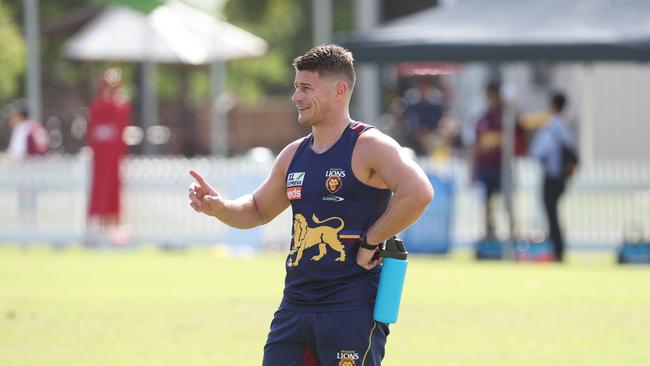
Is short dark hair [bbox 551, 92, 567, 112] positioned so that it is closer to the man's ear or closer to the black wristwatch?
the man's ear

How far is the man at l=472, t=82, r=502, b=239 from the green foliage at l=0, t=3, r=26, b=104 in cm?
2693

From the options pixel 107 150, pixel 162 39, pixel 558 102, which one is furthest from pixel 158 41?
pixel 558 102

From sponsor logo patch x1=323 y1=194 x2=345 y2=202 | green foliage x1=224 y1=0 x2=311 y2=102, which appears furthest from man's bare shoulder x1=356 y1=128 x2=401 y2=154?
green foliage x1=224 y1=0 x2=311 y2=102

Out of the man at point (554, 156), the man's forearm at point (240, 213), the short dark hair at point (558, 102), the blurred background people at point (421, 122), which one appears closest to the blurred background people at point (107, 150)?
the man at point (554, 156)

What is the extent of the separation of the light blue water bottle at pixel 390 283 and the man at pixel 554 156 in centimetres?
1273

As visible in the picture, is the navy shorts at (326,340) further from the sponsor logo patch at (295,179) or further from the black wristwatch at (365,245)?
the sponsor logo patch at (295,179)

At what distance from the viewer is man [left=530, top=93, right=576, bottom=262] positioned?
1894 centimetres

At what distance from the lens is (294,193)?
21.5ft

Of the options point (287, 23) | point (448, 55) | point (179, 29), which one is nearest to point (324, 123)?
point (448, 55)

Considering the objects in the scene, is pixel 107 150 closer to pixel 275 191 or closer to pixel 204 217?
pixel 204 217

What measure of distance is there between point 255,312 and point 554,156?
23.5 ft

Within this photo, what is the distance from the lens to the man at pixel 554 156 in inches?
746

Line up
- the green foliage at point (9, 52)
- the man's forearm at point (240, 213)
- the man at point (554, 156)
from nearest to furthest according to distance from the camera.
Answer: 1. the man's forearm at point (240, 213)
2. the man at point (554, 156)
3. the green foliage at point (9, 52)

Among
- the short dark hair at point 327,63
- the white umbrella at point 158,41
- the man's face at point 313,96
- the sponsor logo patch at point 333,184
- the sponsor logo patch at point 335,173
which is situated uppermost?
the white umbrella at point 158,41
